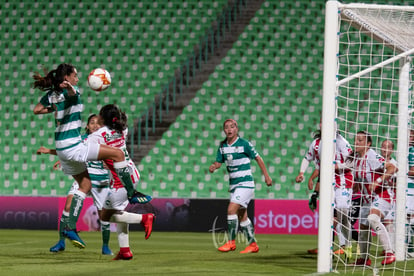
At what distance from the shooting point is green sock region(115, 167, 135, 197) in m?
7.83

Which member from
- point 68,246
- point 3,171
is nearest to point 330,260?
point 68,246

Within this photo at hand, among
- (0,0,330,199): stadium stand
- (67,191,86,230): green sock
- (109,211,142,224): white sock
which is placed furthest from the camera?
(0,0,330,199): stadium stand

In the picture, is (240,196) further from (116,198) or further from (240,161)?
(116,198)

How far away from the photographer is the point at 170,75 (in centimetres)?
1798

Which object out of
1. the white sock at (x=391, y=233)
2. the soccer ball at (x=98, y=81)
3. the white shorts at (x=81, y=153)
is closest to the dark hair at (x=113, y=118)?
the soccer ball at (x=98, y=81)

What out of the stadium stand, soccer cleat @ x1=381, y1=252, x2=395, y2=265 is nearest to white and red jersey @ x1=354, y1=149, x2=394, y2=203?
soccer cleat @ x1=381, y1=252, x2=395, y2=265

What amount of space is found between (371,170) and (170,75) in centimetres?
972

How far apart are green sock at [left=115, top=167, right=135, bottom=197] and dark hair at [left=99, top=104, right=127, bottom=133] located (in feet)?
1.99

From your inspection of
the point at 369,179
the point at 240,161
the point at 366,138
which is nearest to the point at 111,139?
the point at 240,161

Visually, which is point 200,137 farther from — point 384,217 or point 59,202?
point 384,217

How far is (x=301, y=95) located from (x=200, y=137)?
8.32ft

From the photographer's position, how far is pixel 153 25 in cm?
1869

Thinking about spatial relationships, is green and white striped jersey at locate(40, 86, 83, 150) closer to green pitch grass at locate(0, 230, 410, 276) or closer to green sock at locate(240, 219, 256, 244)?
green pitch grass at locate(0, 230, 410, 276)

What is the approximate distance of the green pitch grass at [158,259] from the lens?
24.1 feet
